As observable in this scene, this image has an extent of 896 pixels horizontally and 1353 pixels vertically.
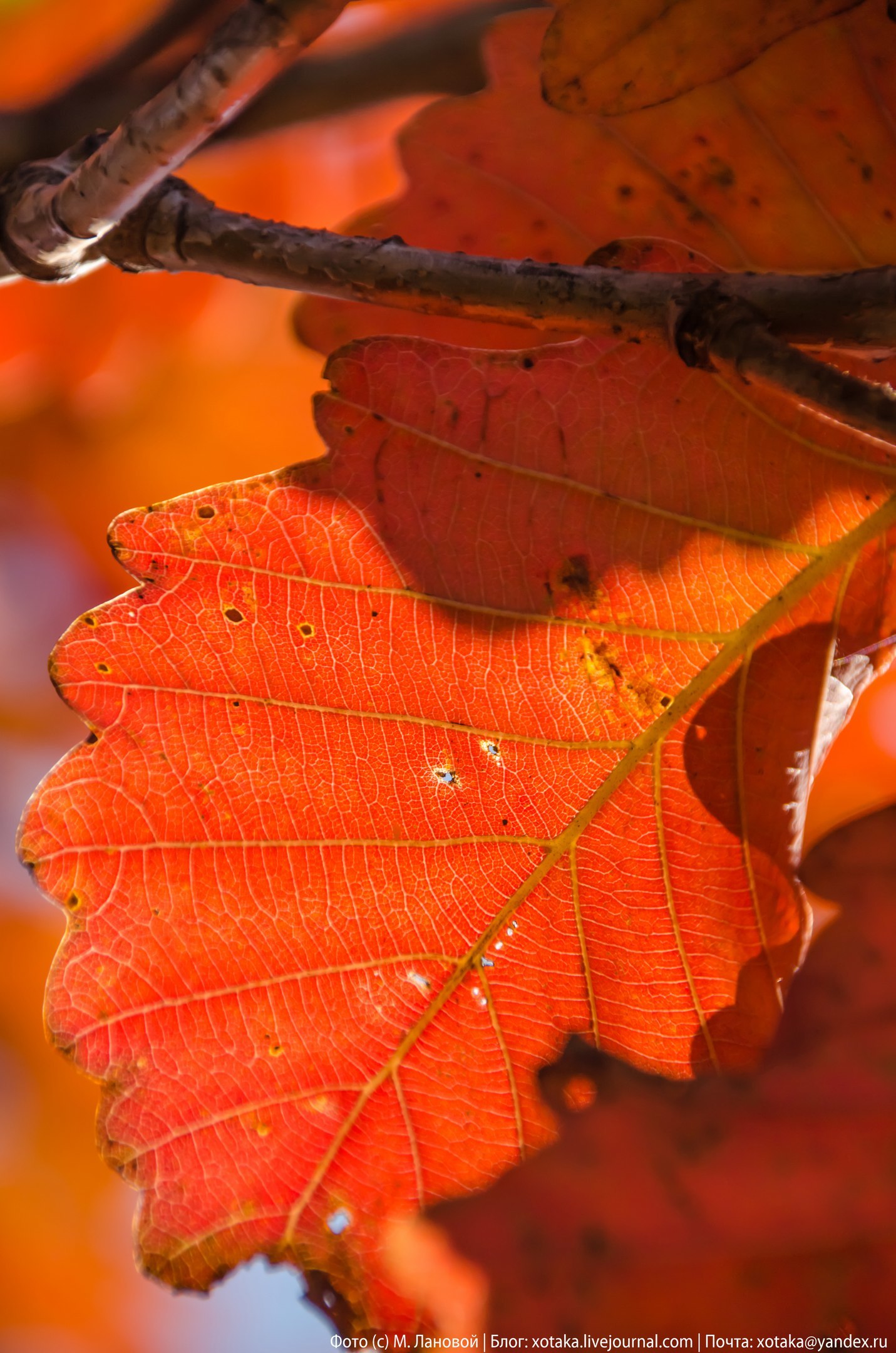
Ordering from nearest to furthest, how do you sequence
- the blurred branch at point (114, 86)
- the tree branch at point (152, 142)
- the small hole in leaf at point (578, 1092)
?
1. the tree branch at point (152, 142)
2. the small hole in leaf at point (578, 1092)
3. the blurred branch at point (114, 86)

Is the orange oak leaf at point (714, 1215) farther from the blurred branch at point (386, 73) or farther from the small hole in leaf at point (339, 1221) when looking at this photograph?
the blurred branch at point (386, 73)

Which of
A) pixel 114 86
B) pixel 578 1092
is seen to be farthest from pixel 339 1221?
pixel 114 86

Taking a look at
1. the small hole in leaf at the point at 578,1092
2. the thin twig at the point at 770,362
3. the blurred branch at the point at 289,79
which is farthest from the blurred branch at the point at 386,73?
the small hole in leaf at the point at 578,1092

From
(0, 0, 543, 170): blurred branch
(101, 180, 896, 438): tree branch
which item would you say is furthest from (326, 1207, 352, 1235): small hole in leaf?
(0, 0, 543, 170): blurred branch

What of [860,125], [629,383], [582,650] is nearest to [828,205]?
[860,125]

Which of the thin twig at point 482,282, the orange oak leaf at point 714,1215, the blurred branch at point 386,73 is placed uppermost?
the blurred branch at point 386,73

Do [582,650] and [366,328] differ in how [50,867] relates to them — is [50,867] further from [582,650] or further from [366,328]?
[366,328]
